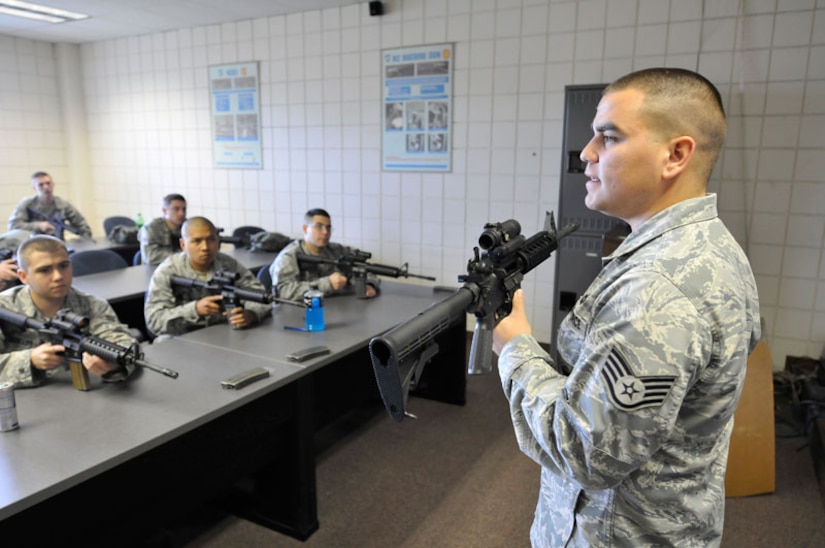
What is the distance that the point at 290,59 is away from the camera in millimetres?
5059

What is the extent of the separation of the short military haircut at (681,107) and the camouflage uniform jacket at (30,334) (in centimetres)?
183

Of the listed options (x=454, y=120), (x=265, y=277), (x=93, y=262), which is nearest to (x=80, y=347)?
(x=265, y=277)

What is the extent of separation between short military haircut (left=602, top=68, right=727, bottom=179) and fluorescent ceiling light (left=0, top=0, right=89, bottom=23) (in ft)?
18.6

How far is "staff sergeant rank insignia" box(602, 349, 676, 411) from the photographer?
78 cm

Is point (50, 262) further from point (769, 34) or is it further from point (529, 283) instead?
point (769, 34)

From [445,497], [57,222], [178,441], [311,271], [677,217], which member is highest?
[677,217]

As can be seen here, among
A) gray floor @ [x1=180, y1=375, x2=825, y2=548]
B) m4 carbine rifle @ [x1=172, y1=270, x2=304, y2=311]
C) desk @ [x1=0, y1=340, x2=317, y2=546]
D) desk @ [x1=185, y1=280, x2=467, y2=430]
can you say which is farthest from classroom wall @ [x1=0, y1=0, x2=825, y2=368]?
desk @ [x1=0, y1=340, x2=317, y2=546]

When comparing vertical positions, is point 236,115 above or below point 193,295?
above

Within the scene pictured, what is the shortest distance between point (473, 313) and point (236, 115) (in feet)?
16.3

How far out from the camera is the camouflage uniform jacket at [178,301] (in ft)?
8.94

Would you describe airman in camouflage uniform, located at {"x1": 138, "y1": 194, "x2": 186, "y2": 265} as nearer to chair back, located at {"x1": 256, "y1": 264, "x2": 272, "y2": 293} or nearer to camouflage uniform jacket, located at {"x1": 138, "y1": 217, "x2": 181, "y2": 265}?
camouflage uniform jacket, located at {"x1": 138, "y1": 217, "x2": 181, "y2": 265}

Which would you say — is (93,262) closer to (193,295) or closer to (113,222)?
(193,295)

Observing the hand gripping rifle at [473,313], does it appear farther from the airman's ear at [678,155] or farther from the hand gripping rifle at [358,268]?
the hand gripping rifle at [358,268]

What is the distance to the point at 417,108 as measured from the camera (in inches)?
179
